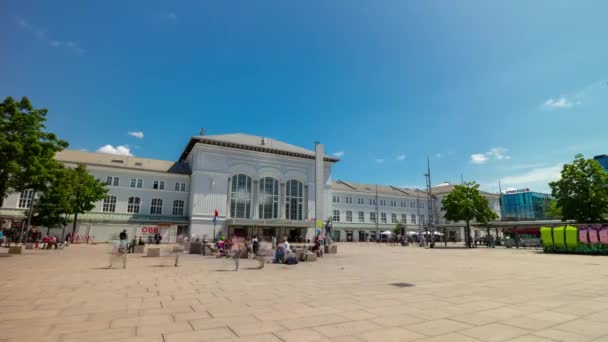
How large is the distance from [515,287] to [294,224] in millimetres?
44993

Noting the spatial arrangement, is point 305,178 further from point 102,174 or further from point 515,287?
point 515,287

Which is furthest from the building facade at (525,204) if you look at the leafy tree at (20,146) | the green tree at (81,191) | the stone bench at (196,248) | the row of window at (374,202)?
the leafy tree at (20,146)

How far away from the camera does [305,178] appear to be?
59438mm

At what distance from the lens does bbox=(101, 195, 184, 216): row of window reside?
158ft

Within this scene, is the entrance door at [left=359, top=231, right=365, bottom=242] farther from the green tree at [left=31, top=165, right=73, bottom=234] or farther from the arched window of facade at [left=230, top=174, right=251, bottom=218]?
the green tree at [left=31, top=165, right=73, bottom=234]

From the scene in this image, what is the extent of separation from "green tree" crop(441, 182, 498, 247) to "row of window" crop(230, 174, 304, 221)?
26.3 meters

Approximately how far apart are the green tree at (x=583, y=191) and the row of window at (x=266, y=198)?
37.8m

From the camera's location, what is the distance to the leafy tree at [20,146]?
57.0ft

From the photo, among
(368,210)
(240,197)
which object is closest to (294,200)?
(240,197)

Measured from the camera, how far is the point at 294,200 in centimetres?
5788

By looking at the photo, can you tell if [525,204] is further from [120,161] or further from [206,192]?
[120,161]

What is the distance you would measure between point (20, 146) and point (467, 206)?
43.7 m

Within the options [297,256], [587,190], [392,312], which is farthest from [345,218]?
[392,312]

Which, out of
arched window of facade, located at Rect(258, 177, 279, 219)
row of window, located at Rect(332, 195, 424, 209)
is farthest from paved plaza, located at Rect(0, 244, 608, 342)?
row of window, located at Rect(332, 195, 424, 209)
